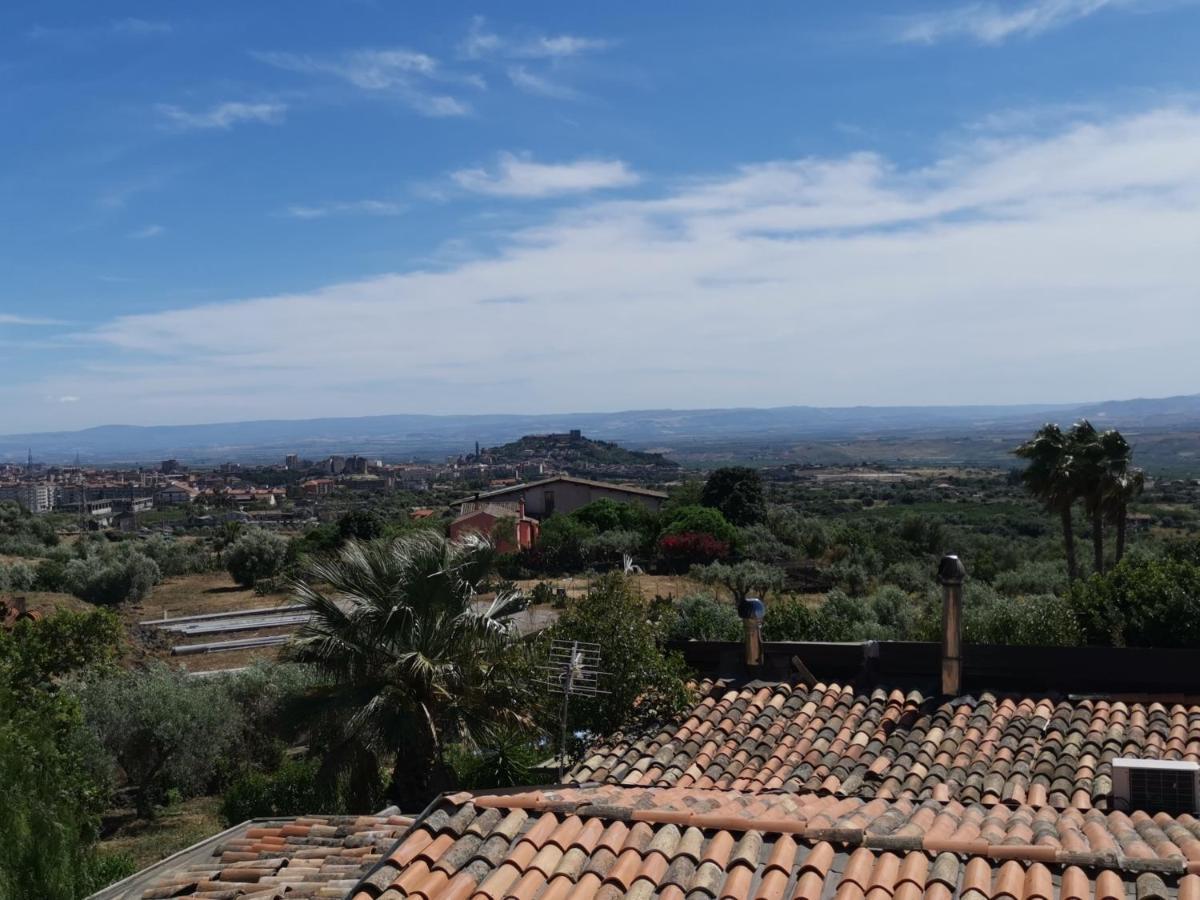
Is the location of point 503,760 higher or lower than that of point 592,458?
higher

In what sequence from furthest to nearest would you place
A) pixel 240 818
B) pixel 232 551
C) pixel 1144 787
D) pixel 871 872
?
1. pixel 232 551
2. pixel 240 818
3. pixel 1144 787
4. pixel 871 872

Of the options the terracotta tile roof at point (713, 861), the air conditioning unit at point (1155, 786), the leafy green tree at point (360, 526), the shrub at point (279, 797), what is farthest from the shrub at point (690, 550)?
the terracotta tile roof at point (713, 861)

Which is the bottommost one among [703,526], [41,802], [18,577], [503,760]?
[18,577]

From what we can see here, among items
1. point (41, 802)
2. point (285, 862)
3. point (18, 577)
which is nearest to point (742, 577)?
point (18, 577)

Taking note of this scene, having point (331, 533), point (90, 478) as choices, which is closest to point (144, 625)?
point (331, 533)

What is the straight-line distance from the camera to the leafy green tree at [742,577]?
120 feet

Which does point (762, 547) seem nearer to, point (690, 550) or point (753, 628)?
point (690, 550)

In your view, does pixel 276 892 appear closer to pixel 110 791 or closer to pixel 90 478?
pixel 110 791

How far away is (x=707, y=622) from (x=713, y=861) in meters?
16.8

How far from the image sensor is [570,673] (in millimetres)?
10547

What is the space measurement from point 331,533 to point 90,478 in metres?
132

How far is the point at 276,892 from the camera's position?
773cm

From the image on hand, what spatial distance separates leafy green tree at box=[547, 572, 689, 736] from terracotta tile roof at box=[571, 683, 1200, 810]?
0.38m

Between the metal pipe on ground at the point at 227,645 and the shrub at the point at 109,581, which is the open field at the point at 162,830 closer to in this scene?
the metal pipe on ground at the point at 227,645
